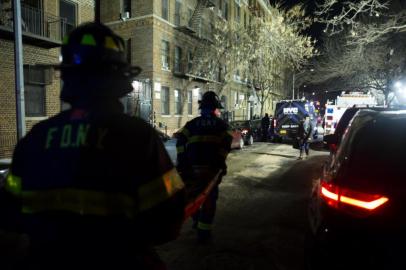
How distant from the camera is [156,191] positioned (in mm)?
1597

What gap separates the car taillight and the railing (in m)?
14.1

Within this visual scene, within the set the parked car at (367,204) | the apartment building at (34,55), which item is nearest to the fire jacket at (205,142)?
the parked car at (367,204)

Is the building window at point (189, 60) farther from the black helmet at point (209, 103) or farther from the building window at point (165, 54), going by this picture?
the black helmet at point (209, 103)

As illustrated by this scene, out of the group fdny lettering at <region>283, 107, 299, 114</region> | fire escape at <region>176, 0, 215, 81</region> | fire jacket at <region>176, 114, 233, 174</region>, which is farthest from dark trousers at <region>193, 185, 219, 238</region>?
fire escape at <region>176, 0, 215, 81</region>

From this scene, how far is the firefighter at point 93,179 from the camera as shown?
1.53m

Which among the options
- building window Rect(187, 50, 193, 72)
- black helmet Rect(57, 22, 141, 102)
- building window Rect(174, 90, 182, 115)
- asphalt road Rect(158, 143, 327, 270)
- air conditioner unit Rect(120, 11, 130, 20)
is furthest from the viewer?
building window Rect(187, 50, 193, 72)

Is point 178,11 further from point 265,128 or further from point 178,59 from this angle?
point 265,128

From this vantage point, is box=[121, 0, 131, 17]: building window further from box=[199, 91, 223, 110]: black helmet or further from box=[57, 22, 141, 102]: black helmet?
box=[57, 22, 141, 102]: black helmet

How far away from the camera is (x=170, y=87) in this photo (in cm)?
2453

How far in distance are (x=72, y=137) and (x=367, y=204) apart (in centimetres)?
217

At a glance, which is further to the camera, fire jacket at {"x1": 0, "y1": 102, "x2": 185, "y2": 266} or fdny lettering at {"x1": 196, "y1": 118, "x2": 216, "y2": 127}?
fdny lettering at {"x1": 196, "y1": 118, "x2": 216, "y2": 127}

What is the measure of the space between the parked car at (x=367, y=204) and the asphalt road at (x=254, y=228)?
1.38 meters

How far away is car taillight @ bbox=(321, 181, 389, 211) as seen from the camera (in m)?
2.77

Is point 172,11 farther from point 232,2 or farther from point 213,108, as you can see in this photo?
point 213,108
